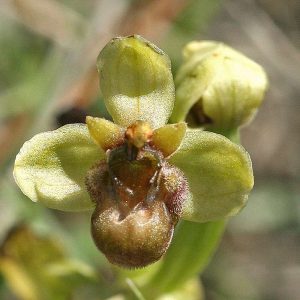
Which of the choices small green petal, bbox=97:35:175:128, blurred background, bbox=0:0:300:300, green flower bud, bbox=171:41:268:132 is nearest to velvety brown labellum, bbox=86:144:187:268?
small green petal, bbox=97:35:175:128

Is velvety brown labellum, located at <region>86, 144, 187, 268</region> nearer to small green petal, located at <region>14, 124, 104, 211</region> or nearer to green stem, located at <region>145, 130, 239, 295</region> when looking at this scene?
small green petal, located at <region>14, 124, 104, 211</region>

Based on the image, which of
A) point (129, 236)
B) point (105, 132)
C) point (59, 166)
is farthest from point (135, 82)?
point (129, 236)

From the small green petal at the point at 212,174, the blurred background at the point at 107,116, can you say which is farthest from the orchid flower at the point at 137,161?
the blurred background at the point at 107,116

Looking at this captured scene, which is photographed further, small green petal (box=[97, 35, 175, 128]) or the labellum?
small green petal (box=[97, 35, 175, 128])

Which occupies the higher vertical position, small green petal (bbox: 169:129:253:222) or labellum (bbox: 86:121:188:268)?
small green petal (bbox: 169:129:253:222)

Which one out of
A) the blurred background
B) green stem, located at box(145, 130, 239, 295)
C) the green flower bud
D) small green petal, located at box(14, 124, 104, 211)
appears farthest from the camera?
the blurred background
